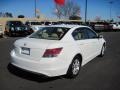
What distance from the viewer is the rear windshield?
20.4 feet

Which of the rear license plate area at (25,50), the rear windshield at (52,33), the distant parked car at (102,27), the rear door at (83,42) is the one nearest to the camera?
the rear license plate area at (25,50)

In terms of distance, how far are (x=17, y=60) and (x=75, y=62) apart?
168 cm

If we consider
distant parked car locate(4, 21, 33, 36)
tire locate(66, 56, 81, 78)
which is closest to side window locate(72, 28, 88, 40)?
tire locate(66, 56, 81, 78)

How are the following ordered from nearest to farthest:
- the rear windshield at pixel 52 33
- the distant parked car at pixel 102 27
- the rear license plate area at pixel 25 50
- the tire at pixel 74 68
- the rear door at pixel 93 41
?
the rear license plate area at pixel 25 50, the tire at pixel 74 68, the rear windshield at pixel 52 33, the rear door at pixel 93 41, the distant parked car at pixel 102 27

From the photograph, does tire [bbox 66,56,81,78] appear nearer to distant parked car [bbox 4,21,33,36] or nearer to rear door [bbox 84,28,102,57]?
rear door [bbox 84,28,102,57]

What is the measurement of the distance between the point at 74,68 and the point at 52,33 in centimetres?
130

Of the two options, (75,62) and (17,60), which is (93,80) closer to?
(75,62)

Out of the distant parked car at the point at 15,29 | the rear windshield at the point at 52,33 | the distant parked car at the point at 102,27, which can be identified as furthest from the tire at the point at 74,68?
the distant parked car at the point at 102,27

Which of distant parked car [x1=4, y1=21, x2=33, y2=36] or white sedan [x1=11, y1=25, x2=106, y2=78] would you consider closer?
white sedan [x1=11, y1=25, x2=106, y2=78]

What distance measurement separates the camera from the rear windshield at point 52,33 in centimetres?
621

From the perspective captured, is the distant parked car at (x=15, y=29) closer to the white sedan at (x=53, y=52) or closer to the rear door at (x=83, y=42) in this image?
the white sedan at (x=53, y=52)

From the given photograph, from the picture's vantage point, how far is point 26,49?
5719mm

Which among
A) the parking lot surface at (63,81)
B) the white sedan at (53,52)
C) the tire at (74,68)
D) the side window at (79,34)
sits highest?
the side window at (79,34)

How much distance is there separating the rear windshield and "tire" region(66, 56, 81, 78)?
2.68 feet
